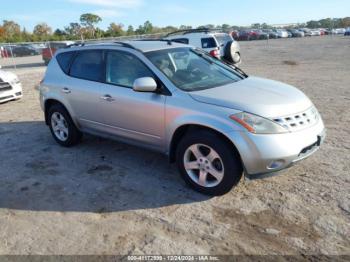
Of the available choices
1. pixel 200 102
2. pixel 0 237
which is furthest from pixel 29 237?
pixel 200 102

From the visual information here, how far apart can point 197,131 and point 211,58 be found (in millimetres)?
1676

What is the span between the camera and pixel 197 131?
12.2ft

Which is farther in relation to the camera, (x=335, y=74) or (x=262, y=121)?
(x=335, y=74)

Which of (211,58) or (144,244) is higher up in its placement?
(211,58)

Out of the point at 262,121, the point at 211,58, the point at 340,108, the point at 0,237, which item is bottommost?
the point at 0,237

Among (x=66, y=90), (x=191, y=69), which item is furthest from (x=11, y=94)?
(x=191, y=69)

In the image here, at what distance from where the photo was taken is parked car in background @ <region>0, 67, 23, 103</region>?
938cm

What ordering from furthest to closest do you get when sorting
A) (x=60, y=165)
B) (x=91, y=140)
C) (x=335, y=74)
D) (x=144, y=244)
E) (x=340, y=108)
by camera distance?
(x=335, y=74)
(x=340, y=108)
(x=91, y=140)
(x=60, y=165)
(x=144, y=244)

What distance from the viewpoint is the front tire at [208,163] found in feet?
11.5

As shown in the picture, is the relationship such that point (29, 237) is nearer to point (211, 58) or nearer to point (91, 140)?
point (91, 140)

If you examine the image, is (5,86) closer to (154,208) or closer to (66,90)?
(66,90)

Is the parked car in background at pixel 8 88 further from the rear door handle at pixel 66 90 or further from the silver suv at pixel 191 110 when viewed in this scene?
the rear door handle at pixel 66 90

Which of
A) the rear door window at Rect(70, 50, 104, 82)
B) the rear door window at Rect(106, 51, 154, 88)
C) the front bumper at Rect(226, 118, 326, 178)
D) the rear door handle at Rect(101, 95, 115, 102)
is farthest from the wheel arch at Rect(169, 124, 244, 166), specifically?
the rear door window at Rect(70, 50, 104, 82)

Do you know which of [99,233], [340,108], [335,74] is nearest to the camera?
[99,233]
